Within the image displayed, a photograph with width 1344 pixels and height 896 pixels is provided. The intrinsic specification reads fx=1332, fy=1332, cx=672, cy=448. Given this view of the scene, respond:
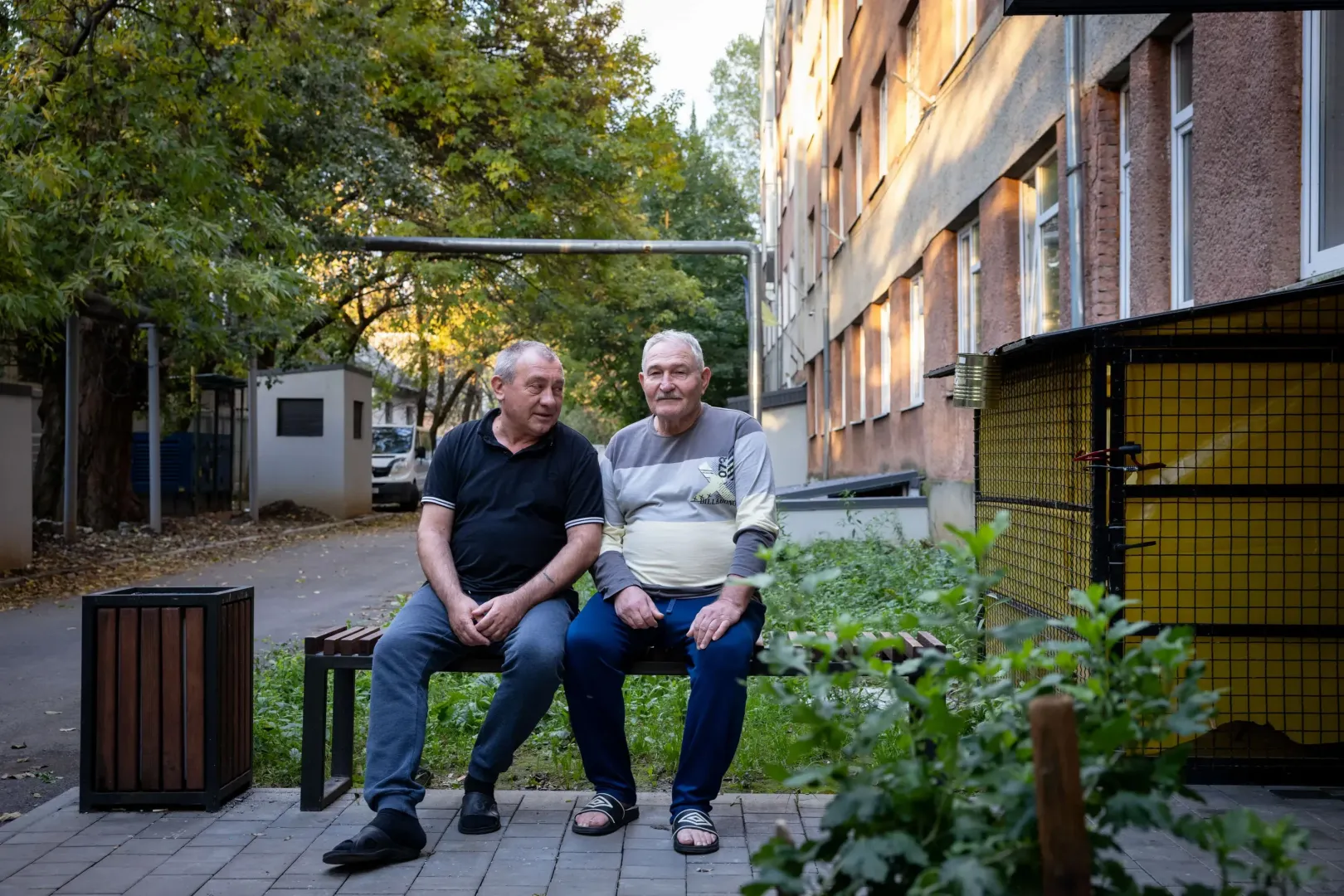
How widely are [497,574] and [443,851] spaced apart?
994 mm

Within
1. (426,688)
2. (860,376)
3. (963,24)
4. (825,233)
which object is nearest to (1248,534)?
(426,688)

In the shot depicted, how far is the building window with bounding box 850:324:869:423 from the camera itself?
19.9 metres

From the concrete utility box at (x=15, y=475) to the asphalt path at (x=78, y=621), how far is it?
1.35 meters

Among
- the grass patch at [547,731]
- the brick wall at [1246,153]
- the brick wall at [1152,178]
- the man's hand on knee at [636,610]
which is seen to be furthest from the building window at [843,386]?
the man's hand on knee at [636,610]

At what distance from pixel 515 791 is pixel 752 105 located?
2075 inches

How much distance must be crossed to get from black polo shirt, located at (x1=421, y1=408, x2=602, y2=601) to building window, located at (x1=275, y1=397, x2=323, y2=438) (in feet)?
70.1

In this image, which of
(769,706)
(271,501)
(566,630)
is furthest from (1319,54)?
(271,501)

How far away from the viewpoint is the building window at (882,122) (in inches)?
724

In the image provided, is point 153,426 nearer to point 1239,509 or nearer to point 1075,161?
point 1075,161

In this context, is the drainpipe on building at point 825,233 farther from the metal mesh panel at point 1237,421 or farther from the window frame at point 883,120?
the metal mesh panel at point 1237,421

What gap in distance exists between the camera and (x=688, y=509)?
4.82m

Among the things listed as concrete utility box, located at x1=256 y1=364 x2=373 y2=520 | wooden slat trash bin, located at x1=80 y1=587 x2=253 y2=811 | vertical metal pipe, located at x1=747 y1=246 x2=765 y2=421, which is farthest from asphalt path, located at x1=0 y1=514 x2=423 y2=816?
vertical metal pipe, located at x1=747 y1=246 x2=765 y2=421

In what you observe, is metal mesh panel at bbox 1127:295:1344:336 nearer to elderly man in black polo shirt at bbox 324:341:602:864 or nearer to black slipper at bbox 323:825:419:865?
elderly man in black polo shirt at bbox 324:341:602:864

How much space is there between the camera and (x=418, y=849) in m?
4.21
